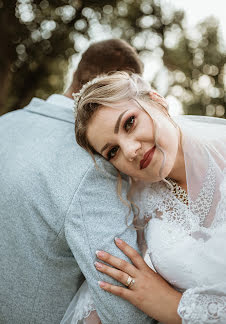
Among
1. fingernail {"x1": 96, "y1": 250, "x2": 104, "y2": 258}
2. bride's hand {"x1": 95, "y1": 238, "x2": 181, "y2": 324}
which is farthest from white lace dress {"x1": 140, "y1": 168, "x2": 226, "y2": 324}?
fingernail {"x1": 96, "y1": 250, "x2": 104, "y2": 258}

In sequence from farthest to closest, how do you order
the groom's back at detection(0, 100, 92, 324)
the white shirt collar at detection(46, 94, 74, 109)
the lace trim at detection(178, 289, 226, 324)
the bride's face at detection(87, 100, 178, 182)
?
the white shirt collar at detection(46, 94, 74, 109), the bride's face at detection(87, 100, 178, 182), the groom's back at detection(0, 100, 92, 324), the lace trim at detection(178, 289, 226, 324)

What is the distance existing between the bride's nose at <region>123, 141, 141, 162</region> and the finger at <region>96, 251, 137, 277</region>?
0.70m

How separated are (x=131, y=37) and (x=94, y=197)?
10.6 metres

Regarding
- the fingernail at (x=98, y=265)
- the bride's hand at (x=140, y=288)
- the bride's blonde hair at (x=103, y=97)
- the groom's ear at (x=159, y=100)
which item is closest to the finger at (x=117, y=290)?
the bride's hand at (x=140, y=288)

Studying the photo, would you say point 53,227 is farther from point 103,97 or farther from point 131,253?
point 103,97

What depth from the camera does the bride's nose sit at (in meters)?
2.21

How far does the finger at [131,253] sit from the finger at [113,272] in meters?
0.12

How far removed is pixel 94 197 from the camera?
209cm

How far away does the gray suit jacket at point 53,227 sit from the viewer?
200cm

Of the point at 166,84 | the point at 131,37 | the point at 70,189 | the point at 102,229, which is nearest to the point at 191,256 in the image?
the point at 102,229

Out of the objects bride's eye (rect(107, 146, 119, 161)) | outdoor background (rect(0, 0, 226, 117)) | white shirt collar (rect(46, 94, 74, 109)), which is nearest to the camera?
bride's eye (rect(107, 146, 119, 161))

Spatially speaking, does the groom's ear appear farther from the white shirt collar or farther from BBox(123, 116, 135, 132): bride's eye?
the white shirt collar

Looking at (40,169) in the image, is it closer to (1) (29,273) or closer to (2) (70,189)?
(2) (70,189)

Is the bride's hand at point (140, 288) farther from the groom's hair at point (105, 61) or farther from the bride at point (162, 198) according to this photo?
the groom's hair at point (105, 61)
